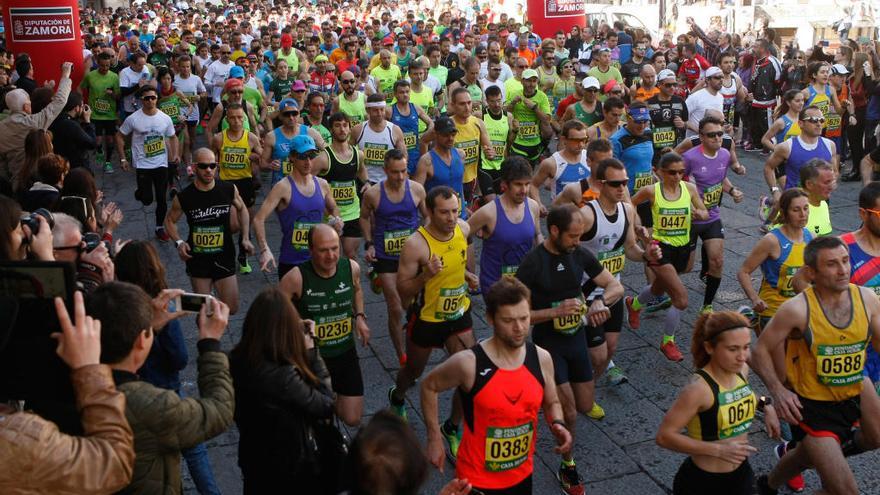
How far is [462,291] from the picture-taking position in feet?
20.3

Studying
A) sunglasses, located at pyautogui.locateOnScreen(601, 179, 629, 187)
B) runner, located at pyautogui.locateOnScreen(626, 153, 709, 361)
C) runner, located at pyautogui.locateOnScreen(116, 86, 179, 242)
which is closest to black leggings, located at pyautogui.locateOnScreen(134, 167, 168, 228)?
runner, located at pyautogui.locateOnScreen(116, 86, 179, 242)

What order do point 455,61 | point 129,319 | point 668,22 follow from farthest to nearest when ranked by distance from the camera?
1. point 668,22
2. point 455,61
3. point 129,319

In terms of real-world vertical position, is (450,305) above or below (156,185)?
below

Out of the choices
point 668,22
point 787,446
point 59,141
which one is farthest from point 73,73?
point 668,22

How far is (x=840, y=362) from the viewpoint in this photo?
4797mm

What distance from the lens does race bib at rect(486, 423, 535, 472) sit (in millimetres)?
4246

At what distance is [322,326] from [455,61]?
1221 cm

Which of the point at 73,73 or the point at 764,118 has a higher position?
the point at 73,73

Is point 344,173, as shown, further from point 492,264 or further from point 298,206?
point 492,264

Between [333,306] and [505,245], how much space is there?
1636 millimetres

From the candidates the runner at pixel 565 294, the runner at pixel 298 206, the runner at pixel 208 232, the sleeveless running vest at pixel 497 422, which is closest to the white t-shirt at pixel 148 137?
the runner at pixel 208 232

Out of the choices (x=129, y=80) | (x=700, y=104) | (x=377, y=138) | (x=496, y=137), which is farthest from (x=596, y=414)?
(x=129, y=80)

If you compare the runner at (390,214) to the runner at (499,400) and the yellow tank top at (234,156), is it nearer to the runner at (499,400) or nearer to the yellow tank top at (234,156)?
the yellow tank top at (234,156)

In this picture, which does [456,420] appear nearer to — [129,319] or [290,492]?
[290,492]
